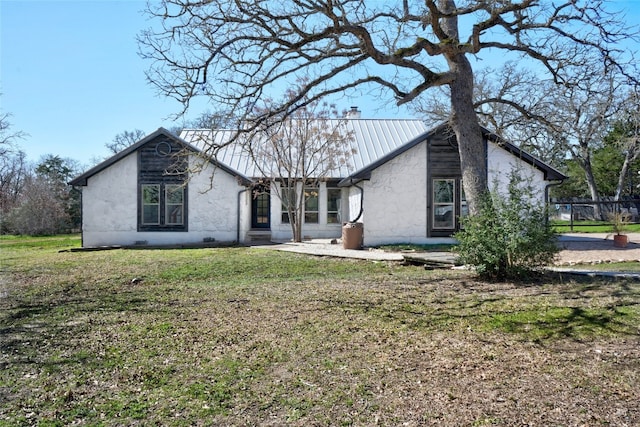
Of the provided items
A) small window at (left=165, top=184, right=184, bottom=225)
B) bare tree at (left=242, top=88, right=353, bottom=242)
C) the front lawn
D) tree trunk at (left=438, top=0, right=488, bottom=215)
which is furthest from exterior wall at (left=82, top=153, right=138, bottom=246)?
tree trunk at (left=438, top=0, right=488, bottom=215)

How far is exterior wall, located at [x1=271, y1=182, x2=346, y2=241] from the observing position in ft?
67.6

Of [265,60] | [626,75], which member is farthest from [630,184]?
[265,60]

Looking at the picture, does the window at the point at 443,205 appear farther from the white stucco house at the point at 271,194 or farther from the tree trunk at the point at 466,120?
the tree trunk at the point at 466,120

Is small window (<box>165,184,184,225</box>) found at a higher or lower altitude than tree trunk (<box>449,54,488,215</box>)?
lower

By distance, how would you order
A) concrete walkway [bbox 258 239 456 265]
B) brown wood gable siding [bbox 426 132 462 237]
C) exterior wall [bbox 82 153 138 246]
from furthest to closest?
exterior wall [bbox 82 153 138 246], brown wood gable siding [bbox 426 132 462 237], concrete walkway [bbox 258 239 456 265]

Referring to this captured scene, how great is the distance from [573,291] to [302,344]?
484 centimetres

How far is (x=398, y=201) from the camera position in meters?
16.2

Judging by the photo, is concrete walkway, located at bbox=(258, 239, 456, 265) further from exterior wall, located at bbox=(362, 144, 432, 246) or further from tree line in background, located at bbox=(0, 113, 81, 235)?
tree line in background, located at bbox=(0, 113, 81, 235)

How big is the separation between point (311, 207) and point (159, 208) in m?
6.46

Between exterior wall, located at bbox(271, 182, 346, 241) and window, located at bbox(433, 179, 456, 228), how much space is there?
207 inches

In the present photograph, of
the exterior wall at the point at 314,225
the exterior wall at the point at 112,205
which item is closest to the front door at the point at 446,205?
the exterior wall at the point at 314,225

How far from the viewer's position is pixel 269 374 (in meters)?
4.45

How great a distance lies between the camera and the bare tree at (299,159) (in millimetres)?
19094

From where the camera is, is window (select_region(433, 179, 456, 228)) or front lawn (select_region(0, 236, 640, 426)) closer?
front lawn (select_region(0, 236, 640, 426))
